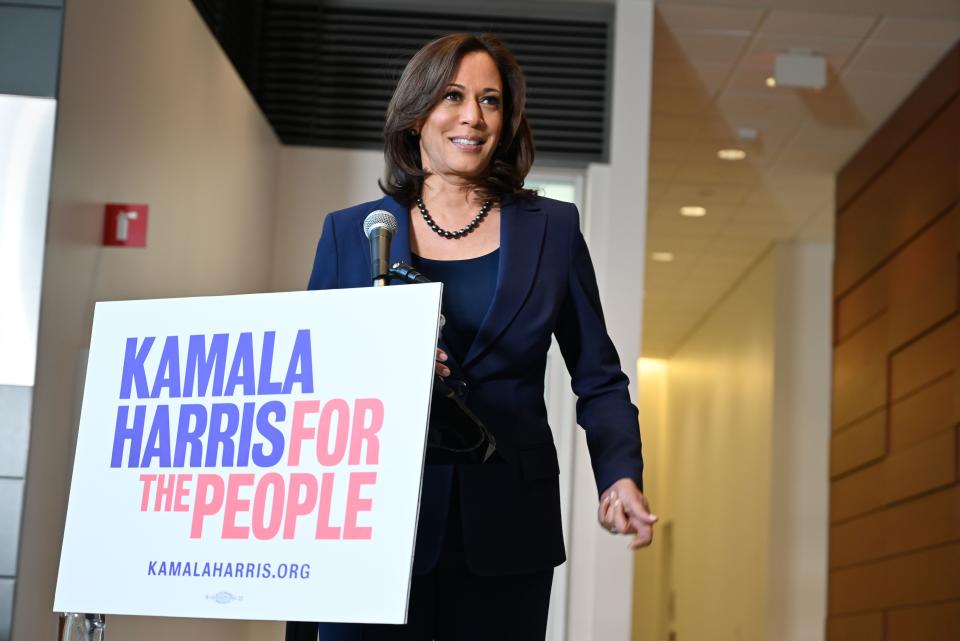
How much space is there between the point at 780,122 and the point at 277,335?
626 cm

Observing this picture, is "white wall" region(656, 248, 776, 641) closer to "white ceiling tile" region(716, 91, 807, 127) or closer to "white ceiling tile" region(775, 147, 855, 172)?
"white ceiling tile" region(775, 147, 855, 172)

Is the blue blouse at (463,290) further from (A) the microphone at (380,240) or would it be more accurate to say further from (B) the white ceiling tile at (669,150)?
(B) the white ceiling tile at (669,150)

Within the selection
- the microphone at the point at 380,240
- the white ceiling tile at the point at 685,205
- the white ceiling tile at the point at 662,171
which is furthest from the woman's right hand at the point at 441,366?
the white ceiling tile at the point at 685,205

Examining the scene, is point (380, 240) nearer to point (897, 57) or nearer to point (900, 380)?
point (897, 57)

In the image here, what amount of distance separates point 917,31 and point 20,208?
4423 mm

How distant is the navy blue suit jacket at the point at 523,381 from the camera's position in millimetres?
1552

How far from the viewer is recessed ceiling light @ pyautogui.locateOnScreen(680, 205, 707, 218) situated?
8.98 meters

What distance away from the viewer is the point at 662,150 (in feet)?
25.8

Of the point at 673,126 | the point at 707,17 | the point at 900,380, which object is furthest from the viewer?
the point at 673,126

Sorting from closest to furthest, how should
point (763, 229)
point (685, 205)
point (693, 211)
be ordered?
point (685, 205) < point (693, 211) < point (763, 229)

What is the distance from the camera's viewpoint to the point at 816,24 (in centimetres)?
611

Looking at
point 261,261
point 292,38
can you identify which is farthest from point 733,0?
point 261,261

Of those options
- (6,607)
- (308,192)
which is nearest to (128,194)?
(6,607)

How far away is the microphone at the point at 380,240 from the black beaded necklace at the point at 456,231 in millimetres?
184
